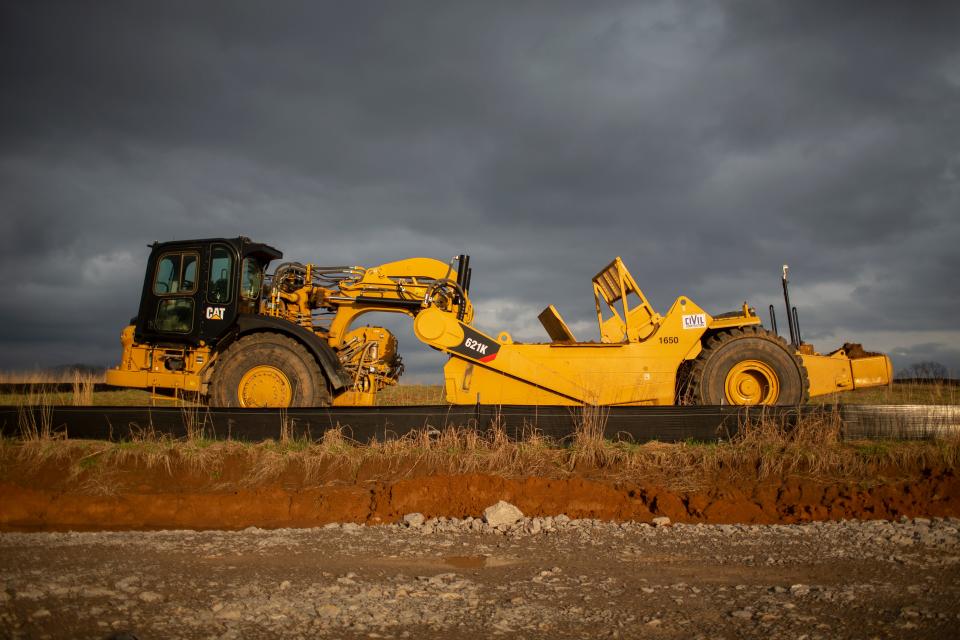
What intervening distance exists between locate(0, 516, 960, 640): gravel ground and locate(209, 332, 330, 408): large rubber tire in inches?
165

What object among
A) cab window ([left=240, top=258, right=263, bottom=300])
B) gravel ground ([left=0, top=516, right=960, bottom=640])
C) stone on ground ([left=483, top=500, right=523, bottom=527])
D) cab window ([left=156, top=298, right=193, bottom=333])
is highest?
cab window ([left=240, top=258, right=263, bottom=300])

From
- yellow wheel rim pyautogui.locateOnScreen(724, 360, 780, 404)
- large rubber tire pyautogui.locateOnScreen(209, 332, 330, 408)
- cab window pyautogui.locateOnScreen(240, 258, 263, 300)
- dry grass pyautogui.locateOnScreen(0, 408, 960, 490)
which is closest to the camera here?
dry grass pyautogui.locateOnScreen(0, 408, 960, 490)

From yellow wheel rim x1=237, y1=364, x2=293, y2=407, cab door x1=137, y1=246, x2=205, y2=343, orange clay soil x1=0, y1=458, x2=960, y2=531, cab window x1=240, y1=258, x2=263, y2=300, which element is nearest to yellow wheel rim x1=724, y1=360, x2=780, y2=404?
orange clay soil x1=0, y1=458, x2=960, y2=531

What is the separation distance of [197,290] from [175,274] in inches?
26.1

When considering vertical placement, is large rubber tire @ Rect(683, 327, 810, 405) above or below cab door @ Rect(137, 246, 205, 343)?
below

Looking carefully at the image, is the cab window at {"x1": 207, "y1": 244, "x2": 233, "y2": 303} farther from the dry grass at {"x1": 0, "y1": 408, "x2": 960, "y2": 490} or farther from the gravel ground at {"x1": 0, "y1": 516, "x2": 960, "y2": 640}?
the gravel ground at {"x1": 0, "y1": 516, "x2": 960, "y2": 640}

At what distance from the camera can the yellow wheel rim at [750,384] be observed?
37.7 ft

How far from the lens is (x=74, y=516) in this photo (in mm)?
8461

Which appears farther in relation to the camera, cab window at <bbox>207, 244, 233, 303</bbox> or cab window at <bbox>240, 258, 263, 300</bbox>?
cab window at <bbox>240, 258, 263, 300</bbox>

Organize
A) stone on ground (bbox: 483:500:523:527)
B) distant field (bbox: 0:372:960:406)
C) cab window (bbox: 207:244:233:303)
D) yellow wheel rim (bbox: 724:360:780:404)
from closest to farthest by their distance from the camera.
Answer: stone on ground (bbox: 483:500:523:527), yellow wheel rim (bbox: 724:360:780:404), cab window (bbox: 207:244:233:303), distant field (bbox: 0:372:960:406)

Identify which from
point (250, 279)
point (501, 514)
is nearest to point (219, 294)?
point (250, 279)

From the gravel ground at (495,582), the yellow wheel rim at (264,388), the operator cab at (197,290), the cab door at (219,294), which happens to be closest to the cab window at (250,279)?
the operator cab at (197,290)

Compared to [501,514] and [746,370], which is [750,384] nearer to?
[746,370]

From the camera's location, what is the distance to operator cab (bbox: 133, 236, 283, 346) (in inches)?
469
